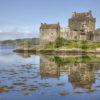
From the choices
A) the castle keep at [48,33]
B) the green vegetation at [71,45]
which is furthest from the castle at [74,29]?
the green vegetation at [71,45]

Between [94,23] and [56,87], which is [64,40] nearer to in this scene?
[94,23]

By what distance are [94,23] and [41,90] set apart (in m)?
113

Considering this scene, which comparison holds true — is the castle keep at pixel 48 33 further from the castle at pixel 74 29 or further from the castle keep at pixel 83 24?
the castle keep at pixel 83 24

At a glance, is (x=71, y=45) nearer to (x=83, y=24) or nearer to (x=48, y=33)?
(x=48, y=33)

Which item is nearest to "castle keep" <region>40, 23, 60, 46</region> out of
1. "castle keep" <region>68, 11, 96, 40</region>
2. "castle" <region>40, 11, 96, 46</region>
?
"castle" <region>40, 11, 96, 46</region>

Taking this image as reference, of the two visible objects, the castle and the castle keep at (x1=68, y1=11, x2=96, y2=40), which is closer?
the castle

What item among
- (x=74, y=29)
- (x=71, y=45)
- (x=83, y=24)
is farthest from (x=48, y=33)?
(x=83, y=24)

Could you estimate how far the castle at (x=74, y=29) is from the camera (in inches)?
4870

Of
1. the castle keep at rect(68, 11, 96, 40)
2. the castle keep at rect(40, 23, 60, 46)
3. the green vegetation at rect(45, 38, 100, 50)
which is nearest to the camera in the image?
the green vegetation at rect(45, 38, 100, 50)

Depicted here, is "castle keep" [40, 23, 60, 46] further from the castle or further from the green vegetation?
the green vegetation

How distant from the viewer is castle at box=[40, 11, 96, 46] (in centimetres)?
12369

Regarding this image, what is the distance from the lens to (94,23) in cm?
13512

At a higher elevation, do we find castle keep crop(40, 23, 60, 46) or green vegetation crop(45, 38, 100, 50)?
castle keep crop(40, 23, 60, 46)

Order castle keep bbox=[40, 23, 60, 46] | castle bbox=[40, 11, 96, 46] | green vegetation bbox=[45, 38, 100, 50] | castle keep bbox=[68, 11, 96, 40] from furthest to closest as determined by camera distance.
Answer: castle keep bbox=[68, 11, 96, 40] → castle bbox=[40, 11, 96, 46] → castle keep bbox=[40, 23, 60, 46] → green vegetation bbox=[45, 38, 100, 50]
